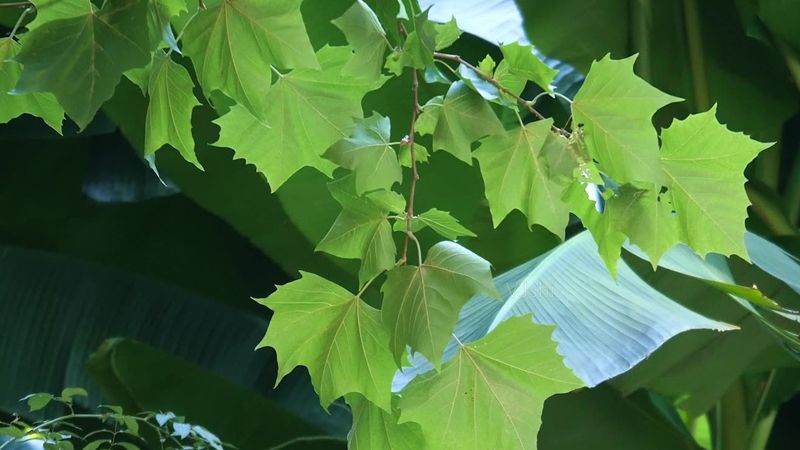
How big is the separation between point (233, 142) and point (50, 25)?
0.30 feet

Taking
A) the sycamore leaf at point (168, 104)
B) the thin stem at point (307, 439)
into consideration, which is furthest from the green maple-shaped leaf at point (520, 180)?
the thin stem at point (307, 439)

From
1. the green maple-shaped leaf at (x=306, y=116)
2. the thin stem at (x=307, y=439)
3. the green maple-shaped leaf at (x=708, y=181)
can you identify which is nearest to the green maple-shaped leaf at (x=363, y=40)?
the green maple-shaped leaf at (x=306, y=116)

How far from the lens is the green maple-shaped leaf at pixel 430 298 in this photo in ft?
0.79

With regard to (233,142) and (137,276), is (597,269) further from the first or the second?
(137,276)

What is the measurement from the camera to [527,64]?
263 millimetres

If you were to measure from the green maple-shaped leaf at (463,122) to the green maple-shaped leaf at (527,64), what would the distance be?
0.7 inches

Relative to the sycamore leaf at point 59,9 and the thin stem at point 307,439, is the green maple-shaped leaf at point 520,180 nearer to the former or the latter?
the sycamore leaf at point 59,9

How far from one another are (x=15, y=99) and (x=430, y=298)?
22cm

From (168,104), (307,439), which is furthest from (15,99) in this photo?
(307,439)

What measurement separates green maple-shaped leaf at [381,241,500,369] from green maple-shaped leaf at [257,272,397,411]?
3cm

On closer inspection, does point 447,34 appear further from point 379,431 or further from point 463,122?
point 379,431

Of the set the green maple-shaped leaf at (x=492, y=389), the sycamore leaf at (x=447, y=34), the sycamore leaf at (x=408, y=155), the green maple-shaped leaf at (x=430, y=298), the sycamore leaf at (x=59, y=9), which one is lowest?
the green maple-shaped leaf at (x=492, y=389)

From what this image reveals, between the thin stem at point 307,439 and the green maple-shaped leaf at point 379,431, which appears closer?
the green maple-shaped leaf at point 379,431

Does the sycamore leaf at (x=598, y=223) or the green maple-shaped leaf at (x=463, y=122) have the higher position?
the green maple-shaped leaf at (x=463, y=122)
